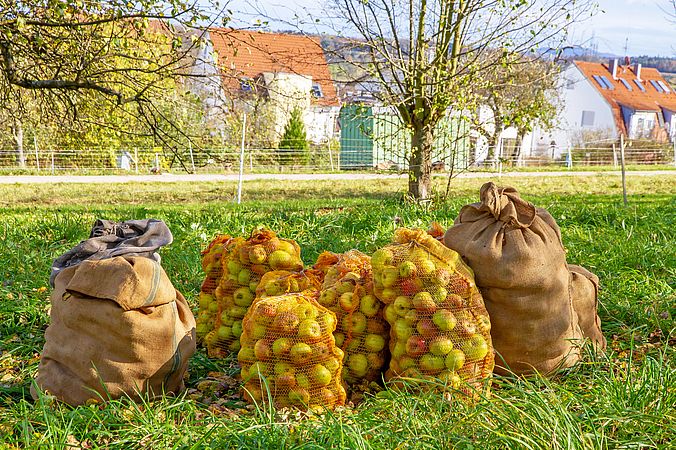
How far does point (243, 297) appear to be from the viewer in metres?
4.33

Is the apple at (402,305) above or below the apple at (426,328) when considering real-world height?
above

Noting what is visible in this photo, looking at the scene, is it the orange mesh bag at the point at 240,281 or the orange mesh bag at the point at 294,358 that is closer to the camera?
the orange mesh bag at the point at 294,358

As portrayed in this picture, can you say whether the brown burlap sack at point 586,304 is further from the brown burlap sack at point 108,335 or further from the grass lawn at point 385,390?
the brown burlap sack at point 108,335

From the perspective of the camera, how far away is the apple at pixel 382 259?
3.66 meters

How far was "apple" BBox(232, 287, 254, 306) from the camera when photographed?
4.33 meters

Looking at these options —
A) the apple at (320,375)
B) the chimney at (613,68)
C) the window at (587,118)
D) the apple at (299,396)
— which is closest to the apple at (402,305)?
the apple at (320,375)

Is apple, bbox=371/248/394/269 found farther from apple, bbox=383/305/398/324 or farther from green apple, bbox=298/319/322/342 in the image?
green apple, bbox=298/319/322/342

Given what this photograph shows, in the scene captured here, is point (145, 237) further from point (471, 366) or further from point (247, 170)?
point (247, 170)

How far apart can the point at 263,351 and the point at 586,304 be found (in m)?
2.00

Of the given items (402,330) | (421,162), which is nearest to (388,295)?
(402,330)

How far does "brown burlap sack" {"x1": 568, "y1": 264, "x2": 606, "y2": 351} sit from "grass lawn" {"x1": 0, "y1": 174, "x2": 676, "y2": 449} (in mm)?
151

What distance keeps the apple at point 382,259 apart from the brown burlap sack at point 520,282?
42 centimetres

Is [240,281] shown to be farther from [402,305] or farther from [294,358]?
[402,305]

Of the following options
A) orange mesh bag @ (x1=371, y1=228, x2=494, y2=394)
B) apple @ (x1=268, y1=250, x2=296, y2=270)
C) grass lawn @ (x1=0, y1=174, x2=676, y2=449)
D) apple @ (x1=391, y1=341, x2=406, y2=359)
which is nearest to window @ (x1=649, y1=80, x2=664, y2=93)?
grass lawn @ (x1=0, y1=174, x2=676, y2=449)
